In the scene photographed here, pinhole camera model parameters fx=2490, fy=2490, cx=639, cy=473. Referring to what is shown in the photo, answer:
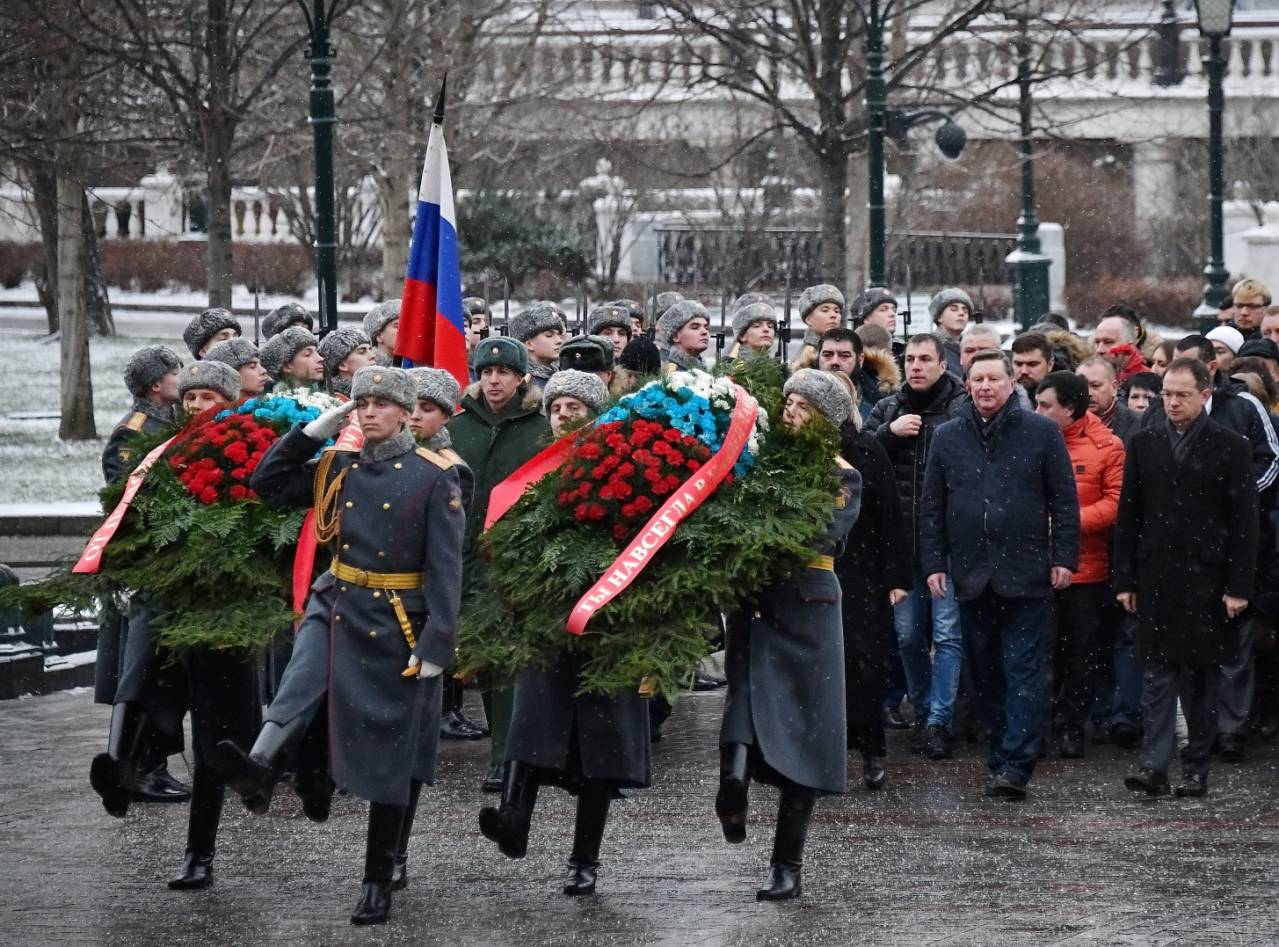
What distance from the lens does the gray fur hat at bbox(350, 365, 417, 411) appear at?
8.55m

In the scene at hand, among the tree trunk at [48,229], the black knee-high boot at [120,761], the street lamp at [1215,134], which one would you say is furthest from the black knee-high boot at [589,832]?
the street lamp at [1215,134]

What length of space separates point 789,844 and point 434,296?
12.8ft

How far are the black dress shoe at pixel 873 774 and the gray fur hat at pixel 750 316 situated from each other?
3601mm

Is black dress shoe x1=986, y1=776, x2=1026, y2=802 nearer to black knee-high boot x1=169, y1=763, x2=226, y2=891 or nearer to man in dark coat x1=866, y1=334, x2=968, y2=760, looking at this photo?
man in dark coat x1=866, y1=334, x2=968, y2=760

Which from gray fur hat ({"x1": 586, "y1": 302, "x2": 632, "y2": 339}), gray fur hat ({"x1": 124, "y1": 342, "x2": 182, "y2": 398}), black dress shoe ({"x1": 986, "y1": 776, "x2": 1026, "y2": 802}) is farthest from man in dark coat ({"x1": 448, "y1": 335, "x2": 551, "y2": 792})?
gray fur hat ({"x1": 586, "y1": 302, "x2": 632, "y2": 339})

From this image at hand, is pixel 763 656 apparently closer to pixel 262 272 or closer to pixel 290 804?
pixel 290 804

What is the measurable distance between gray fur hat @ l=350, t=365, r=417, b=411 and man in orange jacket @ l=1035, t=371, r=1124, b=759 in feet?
13.1

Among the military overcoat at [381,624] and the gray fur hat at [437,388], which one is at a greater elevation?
the gray fur hat at [437,388]

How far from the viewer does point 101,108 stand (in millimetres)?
24062

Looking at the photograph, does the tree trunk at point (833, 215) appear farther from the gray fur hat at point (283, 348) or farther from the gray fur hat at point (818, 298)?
the gray fur hat at point (283, 348)

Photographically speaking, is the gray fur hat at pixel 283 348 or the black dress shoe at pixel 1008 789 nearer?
the black dress shoe at pixel 1008 789

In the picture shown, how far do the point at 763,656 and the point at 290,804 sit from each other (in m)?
2.70

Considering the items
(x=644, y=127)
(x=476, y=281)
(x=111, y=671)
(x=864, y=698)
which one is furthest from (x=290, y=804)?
(x=644, y=127)

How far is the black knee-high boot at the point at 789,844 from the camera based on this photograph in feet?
28.6
